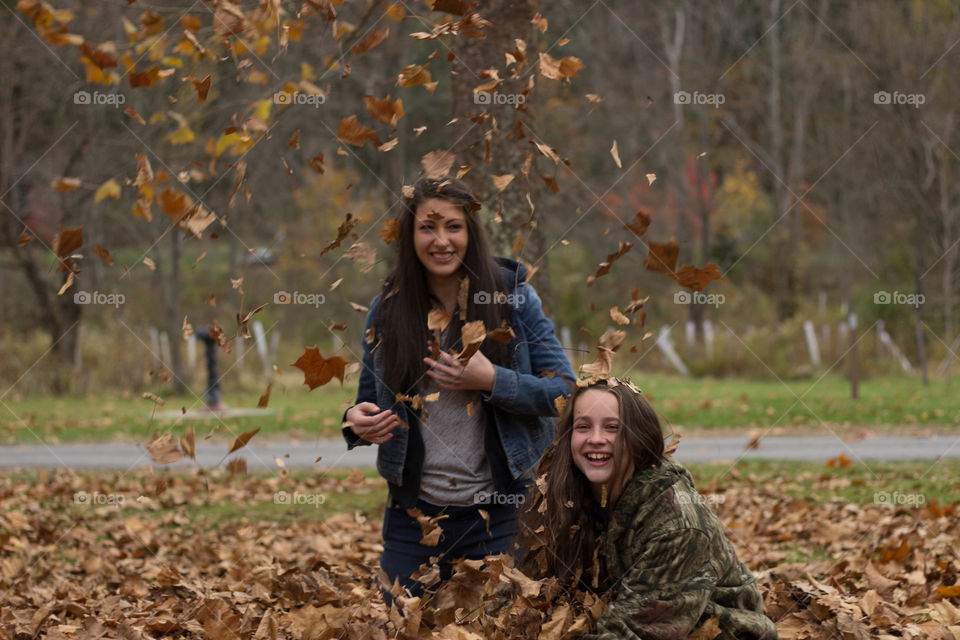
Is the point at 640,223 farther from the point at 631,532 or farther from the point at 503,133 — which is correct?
the point at 503,133

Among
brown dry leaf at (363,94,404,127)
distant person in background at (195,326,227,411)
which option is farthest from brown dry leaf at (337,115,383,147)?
distant person in background at (195,326,227,411)

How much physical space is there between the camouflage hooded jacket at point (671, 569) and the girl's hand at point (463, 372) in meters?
0.57

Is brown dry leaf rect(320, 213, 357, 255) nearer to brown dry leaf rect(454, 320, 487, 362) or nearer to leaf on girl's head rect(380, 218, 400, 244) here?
leaf on girl's head rect(380, 218, 400, 244)

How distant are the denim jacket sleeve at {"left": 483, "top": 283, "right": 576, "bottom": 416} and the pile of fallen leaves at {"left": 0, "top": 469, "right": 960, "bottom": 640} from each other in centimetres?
52

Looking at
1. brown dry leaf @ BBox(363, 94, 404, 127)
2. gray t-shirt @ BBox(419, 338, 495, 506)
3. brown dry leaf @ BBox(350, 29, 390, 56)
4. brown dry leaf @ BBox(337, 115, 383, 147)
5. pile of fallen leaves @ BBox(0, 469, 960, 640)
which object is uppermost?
brown dry leaf @ BBox(350, 29, 390, 56)

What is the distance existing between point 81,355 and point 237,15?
15361 mm

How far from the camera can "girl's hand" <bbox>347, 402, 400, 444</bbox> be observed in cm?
329

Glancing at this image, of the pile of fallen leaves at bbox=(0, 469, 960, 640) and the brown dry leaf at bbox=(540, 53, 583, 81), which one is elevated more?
the brown dry leaf at bbox=(540, 53, 583, 81)

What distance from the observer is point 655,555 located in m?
2.81

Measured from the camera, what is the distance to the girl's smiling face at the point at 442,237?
11.0ft

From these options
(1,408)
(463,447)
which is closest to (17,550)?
(463,447)

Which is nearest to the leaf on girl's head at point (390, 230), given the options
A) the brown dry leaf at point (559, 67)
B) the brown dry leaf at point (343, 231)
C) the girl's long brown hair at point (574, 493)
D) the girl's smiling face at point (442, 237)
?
the brown dry leaf at point (343, 231)

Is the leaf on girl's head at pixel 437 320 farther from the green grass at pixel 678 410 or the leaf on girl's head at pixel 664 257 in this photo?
the green grass at pixel 678 410

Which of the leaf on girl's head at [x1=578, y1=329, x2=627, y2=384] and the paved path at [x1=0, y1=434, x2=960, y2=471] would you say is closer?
the leaf on girl's head at [x1=578, y1=329, x2=627, y2=384]
